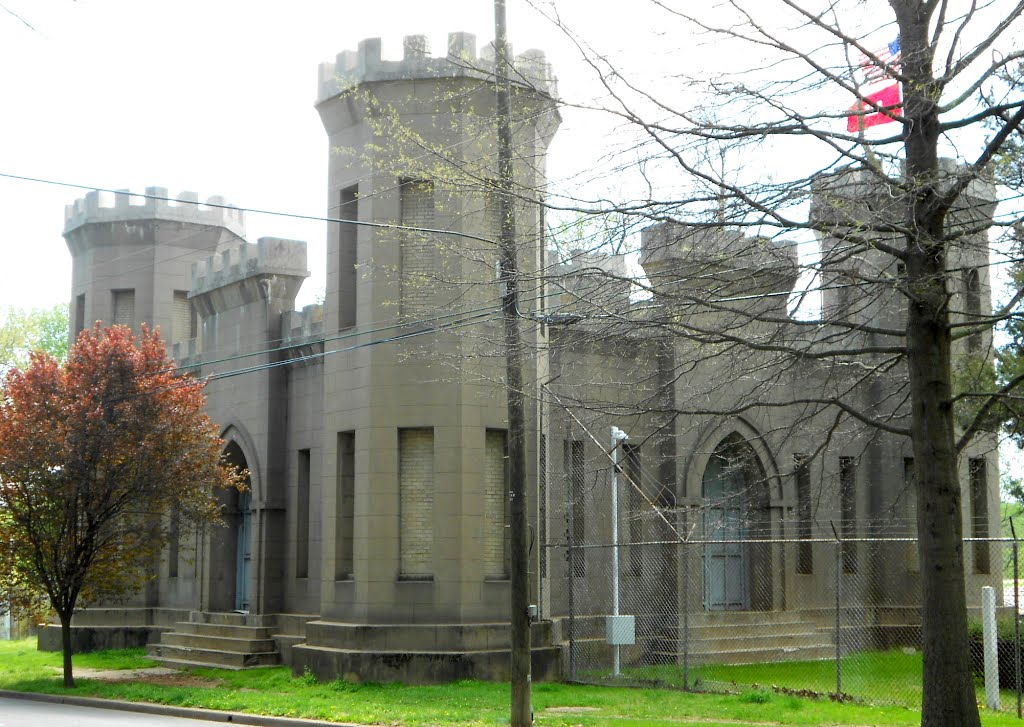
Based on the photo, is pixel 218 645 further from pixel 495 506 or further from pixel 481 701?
pixel 481 701

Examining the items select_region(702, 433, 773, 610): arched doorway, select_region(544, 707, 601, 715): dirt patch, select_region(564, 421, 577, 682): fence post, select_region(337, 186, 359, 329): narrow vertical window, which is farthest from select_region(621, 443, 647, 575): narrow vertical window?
select_region(544, 707, 601, 715): dirt patch

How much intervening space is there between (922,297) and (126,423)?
611 inches

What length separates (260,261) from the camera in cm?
2464

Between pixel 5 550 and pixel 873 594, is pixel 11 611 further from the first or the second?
pixel 873 594

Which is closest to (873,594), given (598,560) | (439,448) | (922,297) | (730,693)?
(598,560)

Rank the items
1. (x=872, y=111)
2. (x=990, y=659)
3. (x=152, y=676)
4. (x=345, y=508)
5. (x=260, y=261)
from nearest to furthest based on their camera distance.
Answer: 1. (x=872, y=111)
2. (x=990, y=659)
3. (x=345, y=508)
4. (x=152, y=676)
5. (x=260, y=261)

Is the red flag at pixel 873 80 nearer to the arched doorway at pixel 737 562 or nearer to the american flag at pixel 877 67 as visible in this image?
the american flag at pixel 877 67

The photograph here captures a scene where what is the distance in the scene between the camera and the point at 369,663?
18750mm

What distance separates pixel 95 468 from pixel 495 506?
7.23 metres

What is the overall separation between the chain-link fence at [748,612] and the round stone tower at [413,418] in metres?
1.81

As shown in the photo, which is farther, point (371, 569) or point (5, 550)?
point (5, 550)

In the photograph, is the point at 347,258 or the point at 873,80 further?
the point at 347,258

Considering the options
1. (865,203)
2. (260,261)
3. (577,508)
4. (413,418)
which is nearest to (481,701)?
(413,418)

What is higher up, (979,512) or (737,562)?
(979,512)
